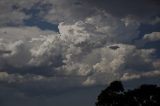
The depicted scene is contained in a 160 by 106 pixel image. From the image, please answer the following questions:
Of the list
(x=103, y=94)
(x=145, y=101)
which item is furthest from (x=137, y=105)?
(x=103, y=94)

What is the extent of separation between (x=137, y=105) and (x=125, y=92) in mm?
5740

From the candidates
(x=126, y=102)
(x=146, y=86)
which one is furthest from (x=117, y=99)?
(x=146, y=86)

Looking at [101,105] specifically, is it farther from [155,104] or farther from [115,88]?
[155,104]

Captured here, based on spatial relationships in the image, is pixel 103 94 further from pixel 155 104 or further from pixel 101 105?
pixel 155 104

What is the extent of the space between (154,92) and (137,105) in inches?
266

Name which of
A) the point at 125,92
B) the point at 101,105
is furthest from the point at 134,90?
the point at 101,105

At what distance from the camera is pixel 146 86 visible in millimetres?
115438

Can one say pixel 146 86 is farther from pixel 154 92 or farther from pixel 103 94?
pixel 103 94

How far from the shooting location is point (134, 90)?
116 m

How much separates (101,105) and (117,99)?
5629mm

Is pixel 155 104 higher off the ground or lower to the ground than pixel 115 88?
lower

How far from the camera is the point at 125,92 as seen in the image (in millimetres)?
117062

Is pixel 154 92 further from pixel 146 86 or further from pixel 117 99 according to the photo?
pixel 117 99

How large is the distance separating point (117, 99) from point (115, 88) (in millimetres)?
4746
